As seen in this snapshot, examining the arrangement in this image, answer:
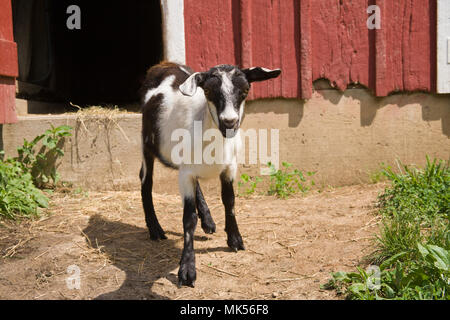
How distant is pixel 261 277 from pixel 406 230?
112 cm

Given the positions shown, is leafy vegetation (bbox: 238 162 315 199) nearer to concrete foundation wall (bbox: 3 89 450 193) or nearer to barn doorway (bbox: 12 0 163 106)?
concrete foundation wall (bbox: 3 89 450 193)

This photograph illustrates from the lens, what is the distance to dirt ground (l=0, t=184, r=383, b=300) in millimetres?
2955

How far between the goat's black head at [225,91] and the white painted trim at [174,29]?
8.11 ft

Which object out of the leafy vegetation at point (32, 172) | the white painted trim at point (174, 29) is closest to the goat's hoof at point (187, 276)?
the leafy vegetation at point (32, 172)

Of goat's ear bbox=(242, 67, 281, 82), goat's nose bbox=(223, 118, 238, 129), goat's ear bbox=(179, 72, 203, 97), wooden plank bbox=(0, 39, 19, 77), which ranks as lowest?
goat's nose bbox=(223, 118, 238, 129)

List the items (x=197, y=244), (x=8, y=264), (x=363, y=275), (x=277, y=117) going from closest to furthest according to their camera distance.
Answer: (x=363, y=275), (x=8, y=264), (x=197, y=244), (x=277, y=117)

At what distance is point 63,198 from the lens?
5027 mm

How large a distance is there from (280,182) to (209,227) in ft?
5.19

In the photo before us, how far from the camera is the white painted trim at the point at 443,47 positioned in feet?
17.1

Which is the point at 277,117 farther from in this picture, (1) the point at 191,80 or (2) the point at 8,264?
(2) the point at 8,264

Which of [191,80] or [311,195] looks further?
[311,195]

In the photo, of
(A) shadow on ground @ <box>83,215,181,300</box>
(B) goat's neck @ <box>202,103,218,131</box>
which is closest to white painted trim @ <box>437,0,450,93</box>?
(B) goat's neck @ <box>202,103,218,131</box>

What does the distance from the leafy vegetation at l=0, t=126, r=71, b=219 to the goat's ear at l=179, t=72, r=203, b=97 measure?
245 centimetres
